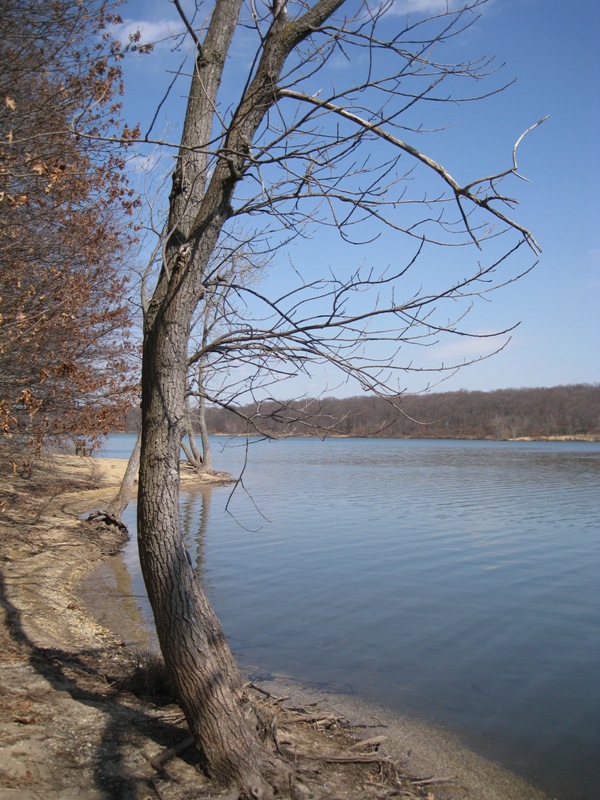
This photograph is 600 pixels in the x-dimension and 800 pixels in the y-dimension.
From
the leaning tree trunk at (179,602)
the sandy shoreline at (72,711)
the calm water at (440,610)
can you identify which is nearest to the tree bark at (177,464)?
the leaning tree trunk at (179,602)

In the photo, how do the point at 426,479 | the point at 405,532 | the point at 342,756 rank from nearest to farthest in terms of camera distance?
the point at 342,756 < the point at 405,532 < the point at 426,479

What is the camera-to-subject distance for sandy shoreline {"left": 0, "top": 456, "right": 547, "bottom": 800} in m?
4.13

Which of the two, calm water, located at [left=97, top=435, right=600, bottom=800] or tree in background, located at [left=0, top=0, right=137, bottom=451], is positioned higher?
tree in background, located at [left=0, top=0, right=137, bottom=451]

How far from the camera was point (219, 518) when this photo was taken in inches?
875

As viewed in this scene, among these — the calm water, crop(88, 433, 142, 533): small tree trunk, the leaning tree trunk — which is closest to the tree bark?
the leaning tree trunk

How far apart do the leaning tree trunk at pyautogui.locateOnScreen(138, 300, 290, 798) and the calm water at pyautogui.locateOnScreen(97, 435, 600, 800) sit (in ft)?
1.99

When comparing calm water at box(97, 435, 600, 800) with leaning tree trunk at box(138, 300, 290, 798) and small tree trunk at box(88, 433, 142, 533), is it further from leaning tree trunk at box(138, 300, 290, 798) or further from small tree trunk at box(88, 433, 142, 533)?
small tree trunk at box(88, 433, 142, 533)

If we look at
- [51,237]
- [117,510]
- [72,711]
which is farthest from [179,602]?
[117,510]

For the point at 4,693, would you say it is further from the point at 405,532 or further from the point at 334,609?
the point at 405,532

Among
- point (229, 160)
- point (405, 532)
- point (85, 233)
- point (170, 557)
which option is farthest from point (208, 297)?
point (405, 532)

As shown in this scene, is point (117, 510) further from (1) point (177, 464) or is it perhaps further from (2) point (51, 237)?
(1) point (177, 464)

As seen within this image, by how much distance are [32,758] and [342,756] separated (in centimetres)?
213

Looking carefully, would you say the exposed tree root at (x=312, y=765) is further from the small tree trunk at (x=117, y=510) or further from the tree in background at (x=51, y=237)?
the small tree trunk at (x=117, y=510)

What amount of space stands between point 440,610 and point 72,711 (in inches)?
287
